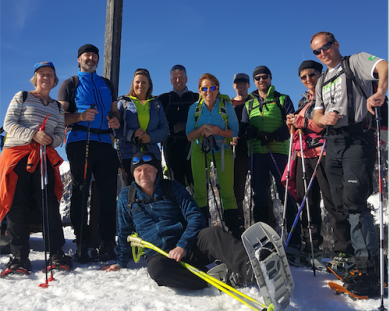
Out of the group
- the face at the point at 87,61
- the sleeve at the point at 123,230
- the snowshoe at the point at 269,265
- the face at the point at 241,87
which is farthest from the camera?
the face at the point at 241,87

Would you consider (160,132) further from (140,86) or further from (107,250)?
(107,250)

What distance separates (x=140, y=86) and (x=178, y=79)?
94 cm

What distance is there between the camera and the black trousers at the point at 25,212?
4477 millimetres

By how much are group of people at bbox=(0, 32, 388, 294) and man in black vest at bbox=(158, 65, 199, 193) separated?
0.06ft

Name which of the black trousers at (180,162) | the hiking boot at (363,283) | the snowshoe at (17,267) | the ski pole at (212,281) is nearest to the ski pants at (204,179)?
the black trousers at (180,162)

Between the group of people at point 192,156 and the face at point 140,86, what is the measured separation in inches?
0.7

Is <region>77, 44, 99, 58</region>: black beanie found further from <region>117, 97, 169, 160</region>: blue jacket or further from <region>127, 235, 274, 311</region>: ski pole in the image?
<region>127, 235, 274, 311</region>: ski pole

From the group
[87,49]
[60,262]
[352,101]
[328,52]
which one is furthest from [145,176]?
[328,52]

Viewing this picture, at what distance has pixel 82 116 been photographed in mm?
4906

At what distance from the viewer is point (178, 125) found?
6.18 metres

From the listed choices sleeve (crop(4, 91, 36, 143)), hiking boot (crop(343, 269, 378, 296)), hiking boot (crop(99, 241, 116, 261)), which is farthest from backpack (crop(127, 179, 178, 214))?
hiking boot (crop(343, 269, 378, 296))

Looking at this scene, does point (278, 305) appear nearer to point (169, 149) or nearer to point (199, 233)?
point (199, 233)

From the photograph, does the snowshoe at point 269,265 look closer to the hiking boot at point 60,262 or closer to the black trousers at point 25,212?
the hiking boot at point 60,262

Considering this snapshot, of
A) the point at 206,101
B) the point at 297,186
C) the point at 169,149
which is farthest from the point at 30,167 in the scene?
the point at 297,186
